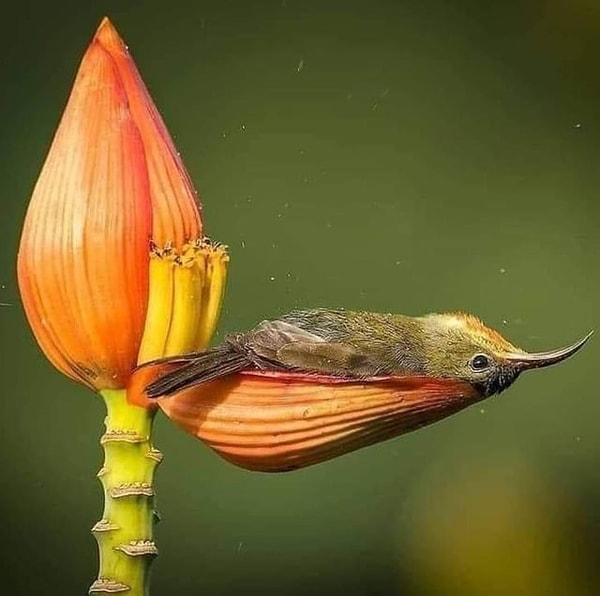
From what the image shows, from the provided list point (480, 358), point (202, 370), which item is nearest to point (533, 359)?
point (480, 358)

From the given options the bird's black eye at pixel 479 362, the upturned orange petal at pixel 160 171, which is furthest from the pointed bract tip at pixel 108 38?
the bird's black eye at pixel 479 362

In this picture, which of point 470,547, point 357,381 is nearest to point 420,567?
point 470,547

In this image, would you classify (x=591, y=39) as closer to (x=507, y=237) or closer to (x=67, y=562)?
(x=507, y=237)

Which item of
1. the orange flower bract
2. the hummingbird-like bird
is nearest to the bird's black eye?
the hummingbird-like bird

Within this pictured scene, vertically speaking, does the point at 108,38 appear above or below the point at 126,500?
above

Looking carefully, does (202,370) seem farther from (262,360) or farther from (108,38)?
(108,38)

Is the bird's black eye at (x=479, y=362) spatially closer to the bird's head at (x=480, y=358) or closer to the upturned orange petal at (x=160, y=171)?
the bird's head at (x=480, y=358)

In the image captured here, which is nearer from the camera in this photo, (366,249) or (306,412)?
(306,412)
